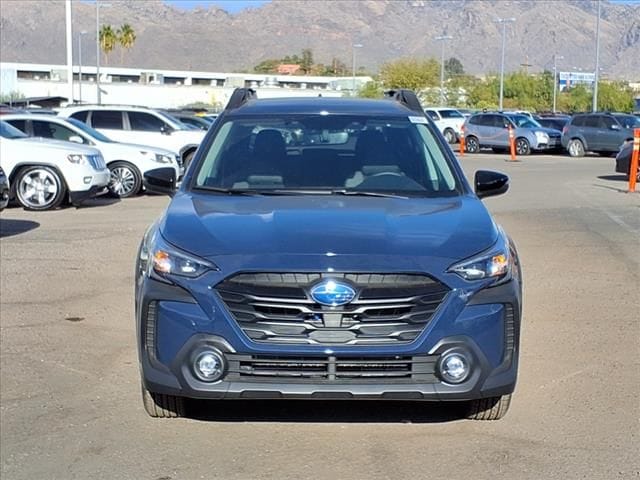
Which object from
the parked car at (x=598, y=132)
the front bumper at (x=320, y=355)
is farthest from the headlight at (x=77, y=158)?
the parked car at (x=598, y=132)

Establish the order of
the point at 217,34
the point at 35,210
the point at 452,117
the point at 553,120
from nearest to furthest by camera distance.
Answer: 1. the point at 35,210
2. the point at 553,120
3. the point at 452,117
4. the point at 217,34

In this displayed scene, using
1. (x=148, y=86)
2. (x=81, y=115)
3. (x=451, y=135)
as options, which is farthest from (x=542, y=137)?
(x=148, y=86)

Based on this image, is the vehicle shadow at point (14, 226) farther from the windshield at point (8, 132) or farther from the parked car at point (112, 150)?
the parked car at point (112, 150)

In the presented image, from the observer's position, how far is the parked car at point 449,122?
43312 mm

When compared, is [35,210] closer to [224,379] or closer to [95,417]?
[95,417]

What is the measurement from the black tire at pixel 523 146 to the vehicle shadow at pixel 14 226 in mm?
25226

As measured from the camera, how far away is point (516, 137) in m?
36.9

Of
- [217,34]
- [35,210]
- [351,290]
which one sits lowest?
[35,210]

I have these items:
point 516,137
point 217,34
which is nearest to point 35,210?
point 516,137

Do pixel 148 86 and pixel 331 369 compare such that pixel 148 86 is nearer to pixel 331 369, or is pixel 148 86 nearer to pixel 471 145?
pixel 471 145

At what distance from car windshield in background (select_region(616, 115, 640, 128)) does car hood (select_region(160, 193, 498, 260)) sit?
3044cm

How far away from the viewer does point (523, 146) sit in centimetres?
3694

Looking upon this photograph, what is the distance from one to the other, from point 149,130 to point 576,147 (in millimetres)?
18723

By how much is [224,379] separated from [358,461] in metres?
0.86
